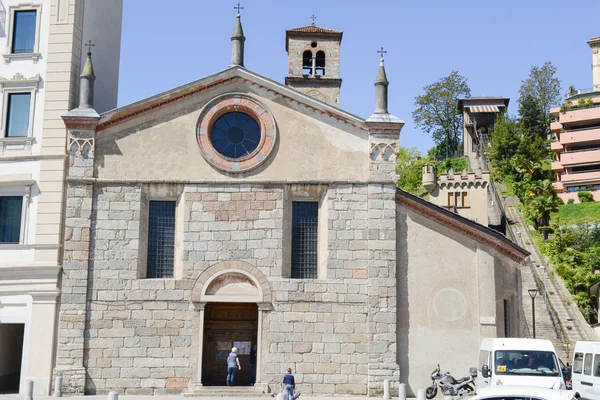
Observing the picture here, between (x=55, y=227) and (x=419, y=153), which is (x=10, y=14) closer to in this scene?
(x=55, y=227)

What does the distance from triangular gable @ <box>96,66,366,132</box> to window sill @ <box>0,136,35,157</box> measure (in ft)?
8.88

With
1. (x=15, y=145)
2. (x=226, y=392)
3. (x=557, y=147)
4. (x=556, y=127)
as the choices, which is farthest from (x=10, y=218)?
(x=556, y=127)

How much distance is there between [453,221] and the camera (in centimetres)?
2502

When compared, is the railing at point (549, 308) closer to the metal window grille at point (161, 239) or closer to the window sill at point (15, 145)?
the metal window grille at point (161, 239)

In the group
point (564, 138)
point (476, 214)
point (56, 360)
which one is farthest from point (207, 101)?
point (564, 138)

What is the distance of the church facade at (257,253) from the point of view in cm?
2428

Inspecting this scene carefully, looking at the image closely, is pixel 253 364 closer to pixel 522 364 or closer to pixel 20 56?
pixel 522 364

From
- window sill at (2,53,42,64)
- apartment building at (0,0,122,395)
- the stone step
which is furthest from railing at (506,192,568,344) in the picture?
window sill at (2,53,42,64)

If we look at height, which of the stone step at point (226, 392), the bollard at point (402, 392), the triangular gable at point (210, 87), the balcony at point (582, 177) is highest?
the balcony at point (582, 177)

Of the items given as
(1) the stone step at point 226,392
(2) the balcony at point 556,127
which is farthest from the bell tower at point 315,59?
(2) the balcony at point 556,127

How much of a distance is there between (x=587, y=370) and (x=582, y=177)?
55128 mm

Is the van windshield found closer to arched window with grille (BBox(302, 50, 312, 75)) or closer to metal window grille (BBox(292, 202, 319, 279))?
metal window grille (BBox(292, 202, 319, 279))

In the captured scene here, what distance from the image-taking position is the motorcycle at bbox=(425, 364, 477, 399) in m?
22.9

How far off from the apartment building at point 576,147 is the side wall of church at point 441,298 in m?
49.2
